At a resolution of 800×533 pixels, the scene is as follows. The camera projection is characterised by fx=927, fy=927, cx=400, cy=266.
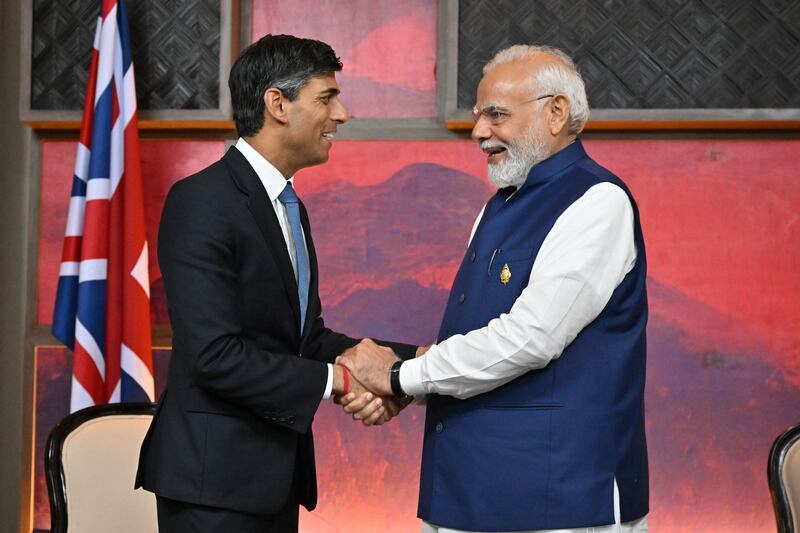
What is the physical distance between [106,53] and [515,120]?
1.94 metres

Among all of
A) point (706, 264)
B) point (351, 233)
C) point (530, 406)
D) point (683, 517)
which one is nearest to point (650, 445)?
point (683, 517)

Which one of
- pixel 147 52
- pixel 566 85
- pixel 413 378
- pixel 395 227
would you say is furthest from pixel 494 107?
pixel 147 52

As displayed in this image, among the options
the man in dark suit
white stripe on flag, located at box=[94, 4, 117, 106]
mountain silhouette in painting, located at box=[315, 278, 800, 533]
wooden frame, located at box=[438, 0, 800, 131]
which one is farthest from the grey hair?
white stripe on flag, located at box=[94, 4, 117, 106]

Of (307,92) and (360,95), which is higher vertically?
(360,95)

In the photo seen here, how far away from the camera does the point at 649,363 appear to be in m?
3.58

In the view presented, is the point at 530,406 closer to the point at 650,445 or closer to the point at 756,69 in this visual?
the point at 650,445

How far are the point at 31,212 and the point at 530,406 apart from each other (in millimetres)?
2623

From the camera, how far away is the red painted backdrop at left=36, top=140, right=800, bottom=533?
354 cm

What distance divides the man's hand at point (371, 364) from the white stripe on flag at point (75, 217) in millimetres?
1531

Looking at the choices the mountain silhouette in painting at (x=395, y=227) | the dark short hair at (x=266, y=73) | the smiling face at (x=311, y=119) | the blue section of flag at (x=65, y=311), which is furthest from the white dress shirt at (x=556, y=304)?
the blue section of flag at (x=65, y=311)

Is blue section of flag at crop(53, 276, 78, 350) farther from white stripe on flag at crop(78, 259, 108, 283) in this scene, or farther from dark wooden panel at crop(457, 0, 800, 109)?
dark wooden panel at crop(457, 0, 800, 109)

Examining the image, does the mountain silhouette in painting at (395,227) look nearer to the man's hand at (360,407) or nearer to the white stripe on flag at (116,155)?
the white stripe on flag at (116,155)

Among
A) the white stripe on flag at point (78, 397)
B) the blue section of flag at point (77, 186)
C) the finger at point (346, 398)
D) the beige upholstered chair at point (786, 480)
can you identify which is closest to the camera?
the finger at point (346, 398)

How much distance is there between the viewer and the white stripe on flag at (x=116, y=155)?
3516mm
